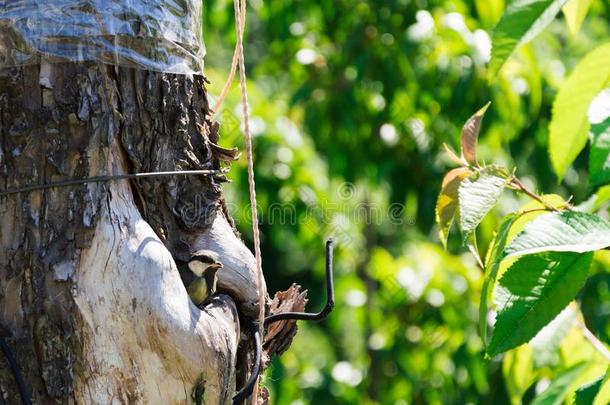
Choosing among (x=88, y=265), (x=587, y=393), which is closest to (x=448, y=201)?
(x=587, y=393)

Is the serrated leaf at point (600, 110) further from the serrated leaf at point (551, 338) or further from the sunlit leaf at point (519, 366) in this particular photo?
the sunlit leaf at point (519, 366)

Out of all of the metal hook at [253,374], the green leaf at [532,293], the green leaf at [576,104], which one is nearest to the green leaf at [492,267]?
the green leaf at [532,293]

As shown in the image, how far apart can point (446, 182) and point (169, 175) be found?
0.36 m

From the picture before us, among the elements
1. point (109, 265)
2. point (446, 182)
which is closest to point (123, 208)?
point (109, 265)

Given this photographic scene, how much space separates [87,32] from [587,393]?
70 centimetres

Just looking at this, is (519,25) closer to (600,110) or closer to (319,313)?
(600,110)

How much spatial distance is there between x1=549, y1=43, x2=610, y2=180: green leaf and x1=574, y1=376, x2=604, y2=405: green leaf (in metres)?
0.27

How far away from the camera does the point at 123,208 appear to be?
1.06 meters

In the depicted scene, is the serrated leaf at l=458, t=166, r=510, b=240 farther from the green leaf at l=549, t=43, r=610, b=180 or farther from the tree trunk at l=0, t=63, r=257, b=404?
the tree trunk at l=0, t=63, r=257, b=404

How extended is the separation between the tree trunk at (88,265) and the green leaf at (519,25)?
419mm

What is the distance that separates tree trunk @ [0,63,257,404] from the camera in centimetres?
101

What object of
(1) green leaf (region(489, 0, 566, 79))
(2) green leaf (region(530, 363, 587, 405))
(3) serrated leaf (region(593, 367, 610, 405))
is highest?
(1) green leaf (region(489, 0, 566, 79))

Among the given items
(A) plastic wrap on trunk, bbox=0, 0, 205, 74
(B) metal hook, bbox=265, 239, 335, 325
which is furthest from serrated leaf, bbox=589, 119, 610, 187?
(A) plastic wrap on trunk, bbox=0, 0, 205, 74

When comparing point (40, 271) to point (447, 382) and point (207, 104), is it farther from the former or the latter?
point (447, 382)
